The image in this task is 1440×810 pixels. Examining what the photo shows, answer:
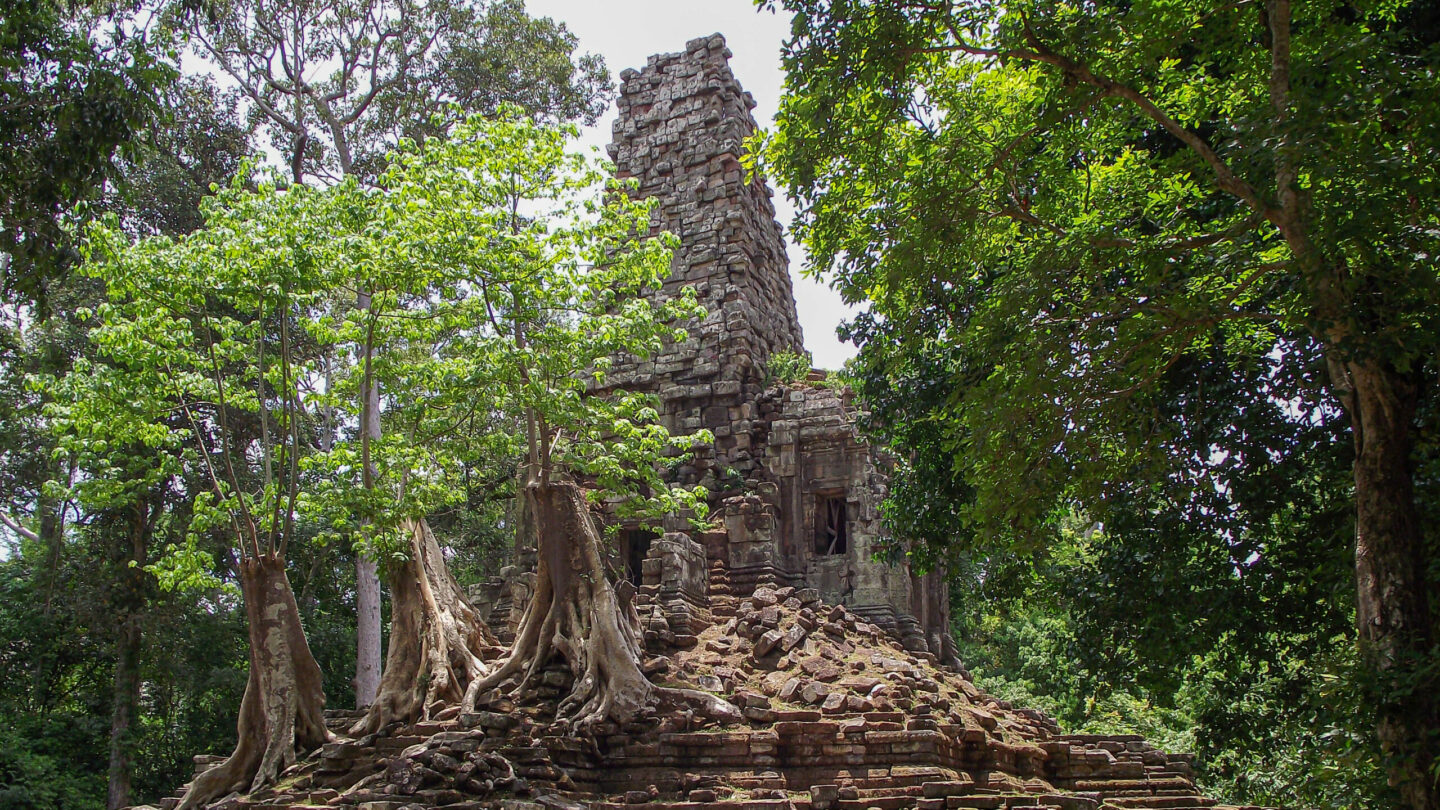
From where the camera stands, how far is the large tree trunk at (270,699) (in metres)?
11.4

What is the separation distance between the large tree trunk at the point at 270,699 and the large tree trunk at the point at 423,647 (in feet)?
2.07

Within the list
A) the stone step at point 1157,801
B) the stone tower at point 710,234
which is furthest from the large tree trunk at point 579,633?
the stone tower at point 710,234

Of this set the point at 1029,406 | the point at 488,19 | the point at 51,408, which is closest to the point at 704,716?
the point at 1029,406

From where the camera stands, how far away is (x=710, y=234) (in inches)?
675

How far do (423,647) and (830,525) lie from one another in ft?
20.7

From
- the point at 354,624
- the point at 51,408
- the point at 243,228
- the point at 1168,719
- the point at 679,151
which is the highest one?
the point at 679,151

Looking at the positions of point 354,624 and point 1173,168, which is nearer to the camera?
point 1173,168

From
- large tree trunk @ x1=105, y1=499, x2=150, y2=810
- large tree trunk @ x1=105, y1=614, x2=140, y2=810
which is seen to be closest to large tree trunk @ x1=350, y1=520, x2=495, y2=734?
large tree trunk @ x1=105, y1=499, x2=150, y2=810

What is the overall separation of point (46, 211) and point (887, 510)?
7.93 meters

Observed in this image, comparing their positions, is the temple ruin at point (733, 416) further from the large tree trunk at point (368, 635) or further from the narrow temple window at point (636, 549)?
the large tree trunk at point (368, 635)

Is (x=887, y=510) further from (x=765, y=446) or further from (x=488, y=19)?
(x=488, y=19)

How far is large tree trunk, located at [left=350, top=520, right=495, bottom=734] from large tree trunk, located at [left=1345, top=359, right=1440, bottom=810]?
8965 mm

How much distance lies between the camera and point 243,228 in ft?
38.6

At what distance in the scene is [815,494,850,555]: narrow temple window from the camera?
15.9m
